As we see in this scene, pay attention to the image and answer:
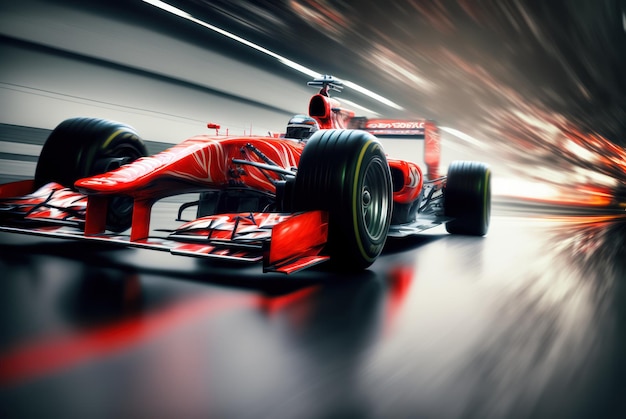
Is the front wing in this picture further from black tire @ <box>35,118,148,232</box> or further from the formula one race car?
black tire @ <box>35,118,148,232</box>

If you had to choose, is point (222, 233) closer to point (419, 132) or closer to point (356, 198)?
point (356, 198)

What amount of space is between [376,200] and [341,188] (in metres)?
0.53

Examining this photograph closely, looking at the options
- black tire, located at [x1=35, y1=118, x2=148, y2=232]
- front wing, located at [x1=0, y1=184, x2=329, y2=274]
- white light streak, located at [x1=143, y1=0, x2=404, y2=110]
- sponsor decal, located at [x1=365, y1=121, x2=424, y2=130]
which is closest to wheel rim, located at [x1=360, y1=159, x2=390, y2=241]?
front wing, located at [x1=0, y1=184, x2=329, y2=274]

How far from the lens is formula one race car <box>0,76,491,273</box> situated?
2586mm

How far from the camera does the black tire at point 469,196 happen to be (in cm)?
571

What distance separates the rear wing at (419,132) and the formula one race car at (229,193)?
273cm

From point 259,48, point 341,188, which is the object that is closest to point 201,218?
point 341,188

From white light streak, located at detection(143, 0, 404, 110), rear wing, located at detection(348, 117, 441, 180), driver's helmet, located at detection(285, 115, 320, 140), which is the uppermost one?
white light streak, located at detection(143, 0, 404, 110)

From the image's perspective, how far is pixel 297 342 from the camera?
165 centimetres

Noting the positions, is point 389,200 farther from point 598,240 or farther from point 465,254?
point 598,240

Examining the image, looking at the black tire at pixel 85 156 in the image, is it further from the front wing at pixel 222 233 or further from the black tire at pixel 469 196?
the black tire at pixel 469 196

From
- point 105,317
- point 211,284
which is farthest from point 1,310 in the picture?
point 211,284

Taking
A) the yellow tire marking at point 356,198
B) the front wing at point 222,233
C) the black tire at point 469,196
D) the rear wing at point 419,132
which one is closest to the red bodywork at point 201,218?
the front wing at point 222,233

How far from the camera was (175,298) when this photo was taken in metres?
2.17
